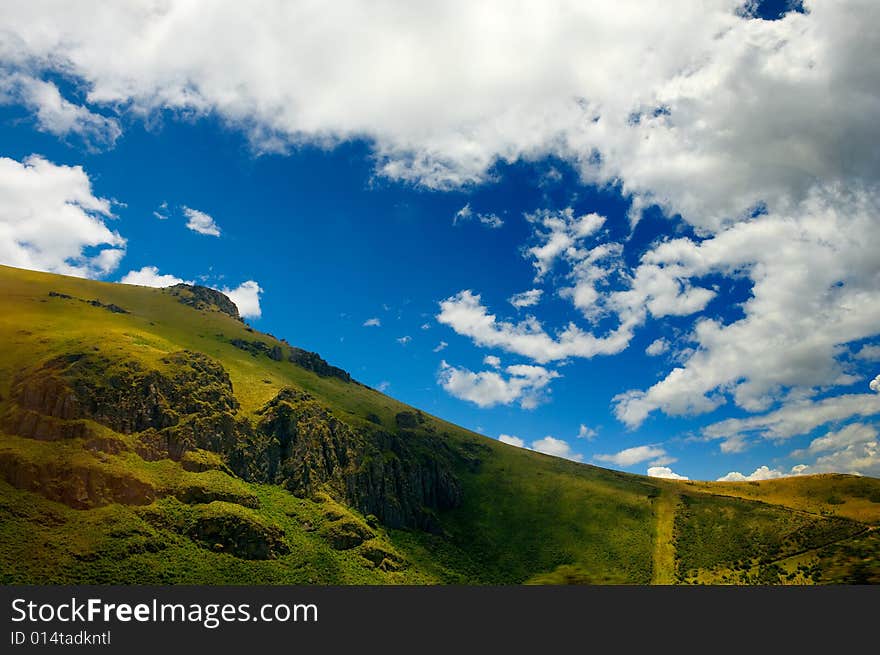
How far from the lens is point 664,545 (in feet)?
560

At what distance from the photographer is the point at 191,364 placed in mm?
168875

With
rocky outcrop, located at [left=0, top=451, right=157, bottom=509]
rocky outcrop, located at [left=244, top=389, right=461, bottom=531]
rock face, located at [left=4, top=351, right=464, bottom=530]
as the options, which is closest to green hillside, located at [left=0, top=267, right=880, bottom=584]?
rocky outcrop, located at [left=0, top=451, right=157, bottom=509]

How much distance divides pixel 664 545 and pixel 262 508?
418 feet

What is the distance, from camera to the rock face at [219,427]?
12975 cm

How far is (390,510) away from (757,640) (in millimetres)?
117890

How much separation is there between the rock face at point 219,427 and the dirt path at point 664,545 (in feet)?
237

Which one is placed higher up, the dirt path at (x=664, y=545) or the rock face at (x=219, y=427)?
the rock face at (x=219, y=427)

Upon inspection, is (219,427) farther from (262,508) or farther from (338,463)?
(338,463)

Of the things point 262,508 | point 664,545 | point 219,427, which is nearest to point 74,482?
point 219,427

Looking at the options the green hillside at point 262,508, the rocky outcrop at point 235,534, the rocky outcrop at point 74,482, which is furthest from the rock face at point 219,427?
the rocky outcrop at point 235,534

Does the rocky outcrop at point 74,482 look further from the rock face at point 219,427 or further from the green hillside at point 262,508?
the rock face at point 219,427

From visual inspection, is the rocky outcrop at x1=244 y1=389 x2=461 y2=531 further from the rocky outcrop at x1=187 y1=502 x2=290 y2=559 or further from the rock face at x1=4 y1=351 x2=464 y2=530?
the rocky outcrop at x1=187 y1=502 x2=290 y2=559

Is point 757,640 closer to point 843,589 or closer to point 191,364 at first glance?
point 843,589

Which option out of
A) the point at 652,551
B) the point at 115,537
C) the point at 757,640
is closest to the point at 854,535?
the point at 652,551
